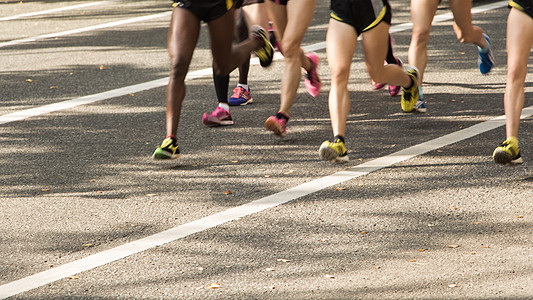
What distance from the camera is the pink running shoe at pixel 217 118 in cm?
769

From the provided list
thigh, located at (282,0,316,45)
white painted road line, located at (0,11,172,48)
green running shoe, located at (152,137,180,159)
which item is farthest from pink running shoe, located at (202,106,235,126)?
white painted road line, located at (0,11,172,48)

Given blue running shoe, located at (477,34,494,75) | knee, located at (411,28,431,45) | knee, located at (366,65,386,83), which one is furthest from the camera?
blue running shoe, located at (477,34,494,75)

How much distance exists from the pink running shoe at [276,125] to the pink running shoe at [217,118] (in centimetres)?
88

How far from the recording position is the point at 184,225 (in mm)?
5141

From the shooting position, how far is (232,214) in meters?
5.31

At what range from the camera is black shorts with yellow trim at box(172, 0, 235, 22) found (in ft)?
20.9

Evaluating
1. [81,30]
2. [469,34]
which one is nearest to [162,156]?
[469,34]

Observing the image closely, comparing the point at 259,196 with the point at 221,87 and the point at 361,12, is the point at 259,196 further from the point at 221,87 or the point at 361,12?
the point at 221,87

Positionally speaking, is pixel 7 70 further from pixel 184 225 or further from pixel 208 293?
pixel 208 293

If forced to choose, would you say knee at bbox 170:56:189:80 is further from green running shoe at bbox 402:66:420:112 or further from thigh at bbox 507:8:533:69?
thigh at bbox 507:8:533:69

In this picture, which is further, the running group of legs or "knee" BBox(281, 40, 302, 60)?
"knee" BBox(281, 40, 302, 60)

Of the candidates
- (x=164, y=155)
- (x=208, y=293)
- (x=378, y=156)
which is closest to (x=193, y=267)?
(x=208, y=293)

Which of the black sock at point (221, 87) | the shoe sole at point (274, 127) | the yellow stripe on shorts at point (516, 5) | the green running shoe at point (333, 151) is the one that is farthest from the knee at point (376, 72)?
the black sock at point (221, 87)

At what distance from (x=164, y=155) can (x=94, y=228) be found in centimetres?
133
